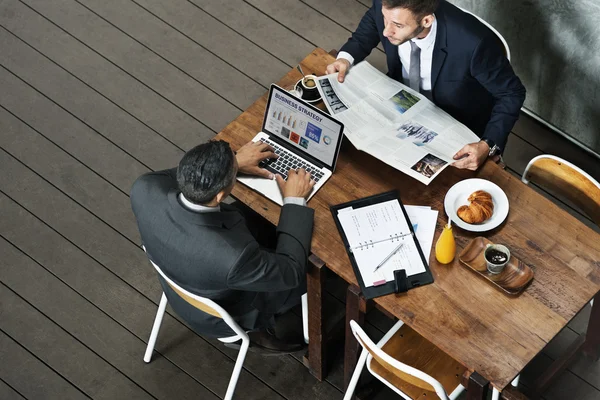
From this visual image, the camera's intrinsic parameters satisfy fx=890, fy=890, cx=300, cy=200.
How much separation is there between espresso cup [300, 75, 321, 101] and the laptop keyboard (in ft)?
0.83

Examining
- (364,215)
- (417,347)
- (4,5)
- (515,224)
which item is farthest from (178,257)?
(4,5)

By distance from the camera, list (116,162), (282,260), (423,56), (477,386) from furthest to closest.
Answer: (116,162) < (423,56) < (282,260) < (477,386)

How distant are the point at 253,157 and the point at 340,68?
520mm

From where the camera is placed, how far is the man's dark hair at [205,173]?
2859mm

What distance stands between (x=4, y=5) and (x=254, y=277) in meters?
2.80

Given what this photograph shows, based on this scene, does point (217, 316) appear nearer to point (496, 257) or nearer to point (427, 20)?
point (496, 257)

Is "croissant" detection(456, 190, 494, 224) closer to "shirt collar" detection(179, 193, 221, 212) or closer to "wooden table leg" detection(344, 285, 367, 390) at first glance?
"wooden table leg" detection(344, 285, 367, 390)

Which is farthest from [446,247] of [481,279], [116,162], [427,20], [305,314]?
[116,162]

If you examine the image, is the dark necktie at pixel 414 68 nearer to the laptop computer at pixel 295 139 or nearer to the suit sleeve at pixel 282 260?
the laptop computer at pixel 295 139

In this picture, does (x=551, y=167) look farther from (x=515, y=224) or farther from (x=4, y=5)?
(x=4, y=5)

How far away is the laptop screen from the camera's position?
314 cm

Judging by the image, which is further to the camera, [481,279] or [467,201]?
[467,201]

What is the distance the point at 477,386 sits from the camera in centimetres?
275

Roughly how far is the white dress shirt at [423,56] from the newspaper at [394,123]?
144 mm
